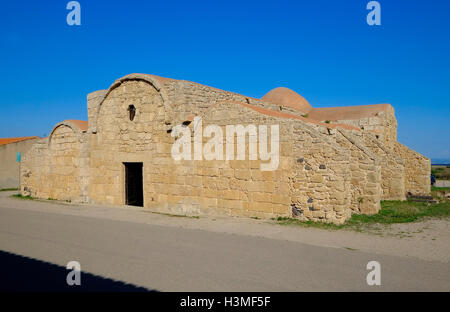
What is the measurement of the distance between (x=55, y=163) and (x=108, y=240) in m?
11.0

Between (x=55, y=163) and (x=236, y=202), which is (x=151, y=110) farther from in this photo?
(x=55, y=163)

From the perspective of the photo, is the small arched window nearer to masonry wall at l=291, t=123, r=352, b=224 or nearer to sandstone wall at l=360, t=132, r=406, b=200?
masonry wall at l=291, t=123, r=352, b=224

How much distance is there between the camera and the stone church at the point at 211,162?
9.62m

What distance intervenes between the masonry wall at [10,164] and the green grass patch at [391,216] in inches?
860

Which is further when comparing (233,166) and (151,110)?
(151,110)

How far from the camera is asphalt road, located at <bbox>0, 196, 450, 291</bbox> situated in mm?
4703

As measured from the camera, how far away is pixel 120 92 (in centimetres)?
1414

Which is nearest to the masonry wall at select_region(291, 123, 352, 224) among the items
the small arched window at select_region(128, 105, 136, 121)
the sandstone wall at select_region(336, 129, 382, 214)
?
the sandstone wall at select_region(336, 129, 382, 214)

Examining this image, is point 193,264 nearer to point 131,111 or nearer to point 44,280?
point 44,280

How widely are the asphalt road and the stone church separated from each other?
254 centimetres

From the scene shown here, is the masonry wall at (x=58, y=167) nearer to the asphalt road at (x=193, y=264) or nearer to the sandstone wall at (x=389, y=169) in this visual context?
the asphalt road at (x=193, y=264)

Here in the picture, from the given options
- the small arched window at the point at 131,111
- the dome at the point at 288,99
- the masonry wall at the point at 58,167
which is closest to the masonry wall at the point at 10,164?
the masonry wall at the point at 58,167
